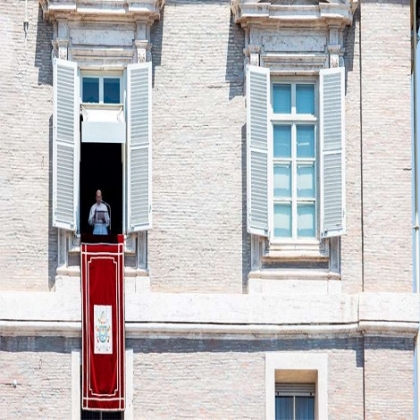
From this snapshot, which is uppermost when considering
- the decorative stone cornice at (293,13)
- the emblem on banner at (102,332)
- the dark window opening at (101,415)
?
the decorative stone cornice at (293,13)

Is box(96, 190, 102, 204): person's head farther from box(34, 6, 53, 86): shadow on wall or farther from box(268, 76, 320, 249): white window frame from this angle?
box(268, 76, 320, 249): white window frame

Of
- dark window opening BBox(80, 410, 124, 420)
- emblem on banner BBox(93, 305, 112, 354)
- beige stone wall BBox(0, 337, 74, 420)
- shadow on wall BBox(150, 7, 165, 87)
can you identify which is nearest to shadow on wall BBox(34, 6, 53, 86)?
shadow on wall BBox(150, 7, 165, 87)

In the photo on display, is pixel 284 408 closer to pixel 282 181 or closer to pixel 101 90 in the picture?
pixel 282 181

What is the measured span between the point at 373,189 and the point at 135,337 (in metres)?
4.62

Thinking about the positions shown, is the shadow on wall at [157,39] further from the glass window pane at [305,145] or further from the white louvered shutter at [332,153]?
the white louvered shutter at [332,153]

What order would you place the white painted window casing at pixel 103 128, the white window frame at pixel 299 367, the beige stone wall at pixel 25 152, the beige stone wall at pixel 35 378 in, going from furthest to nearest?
1. the white painted window casing at pixel 103 128
2. the beige stone wall at pixel 25 152
3. the white window frame at pixel 299 367
4. the beige stone wall at pixel 35 378

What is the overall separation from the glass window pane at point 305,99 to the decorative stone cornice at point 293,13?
3.45 ft

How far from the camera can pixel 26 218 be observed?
180 ft

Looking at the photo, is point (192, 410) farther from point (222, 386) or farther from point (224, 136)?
point (224, 136)

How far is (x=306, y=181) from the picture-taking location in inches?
2181

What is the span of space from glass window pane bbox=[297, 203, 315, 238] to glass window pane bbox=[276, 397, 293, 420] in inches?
106

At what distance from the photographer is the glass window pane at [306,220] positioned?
5525 centimetres

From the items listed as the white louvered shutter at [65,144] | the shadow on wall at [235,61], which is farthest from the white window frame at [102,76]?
the shadow on wall at [235,61]

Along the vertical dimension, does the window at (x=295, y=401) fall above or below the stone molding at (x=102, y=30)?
below
